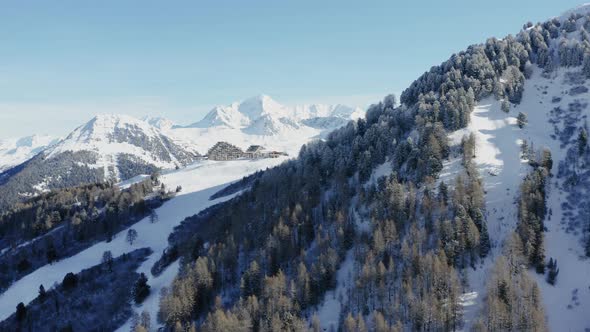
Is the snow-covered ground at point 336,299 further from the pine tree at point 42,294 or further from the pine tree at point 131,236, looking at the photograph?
the pine tree at point 131,236

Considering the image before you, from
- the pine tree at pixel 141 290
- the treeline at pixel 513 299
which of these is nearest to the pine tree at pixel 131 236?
the pine tree at pixel 141 290

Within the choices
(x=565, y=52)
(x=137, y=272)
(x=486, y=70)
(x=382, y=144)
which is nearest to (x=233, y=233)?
(x=137, y=272)

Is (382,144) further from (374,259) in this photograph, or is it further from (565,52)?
(565,52)

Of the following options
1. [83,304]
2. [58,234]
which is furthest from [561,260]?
[58,234]

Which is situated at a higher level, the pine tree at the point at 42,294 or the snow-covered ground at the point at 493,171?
the snow-covered ground at the point at 493,171

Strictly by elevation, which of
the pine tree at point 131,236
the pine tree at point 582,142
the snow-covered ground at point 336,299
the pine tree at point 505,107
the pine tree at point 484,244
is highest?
the pine tree at point 505,107

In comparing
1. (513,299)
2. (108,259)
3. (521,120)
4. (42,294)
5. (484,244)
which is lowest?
(513,299)

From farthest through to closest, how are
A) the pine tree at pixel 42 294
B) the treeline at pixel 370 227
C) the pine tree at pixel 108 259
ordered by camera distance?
the pine tree at pixel 108 259 < the pine tree at pixel 42 294 < the treeline at pixel 370 227

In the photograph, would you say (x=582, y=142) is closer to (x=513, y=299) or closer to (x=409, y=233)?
(x=409, y=233)

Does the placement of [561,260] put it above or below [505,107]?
below
